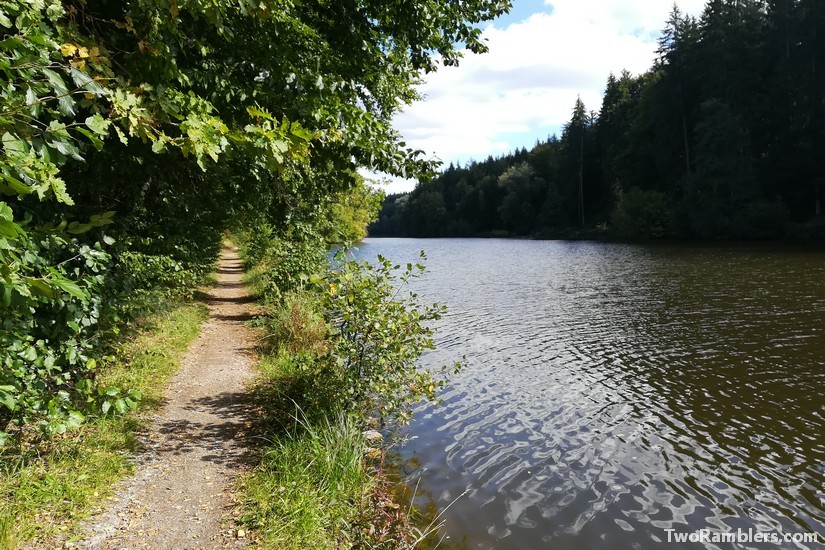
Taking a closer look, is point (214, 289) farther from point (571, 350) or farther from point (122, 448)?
point (122, 448)

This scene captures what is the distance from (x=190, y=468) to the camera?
5203 millimetres

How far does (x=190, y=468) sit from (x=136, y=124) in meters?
3.74

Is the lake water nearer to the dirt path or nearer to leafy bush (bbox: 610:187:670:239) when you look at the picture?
the dirt path

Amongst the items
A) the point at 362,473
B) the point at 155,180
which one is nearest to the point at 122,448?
the point at 362,473

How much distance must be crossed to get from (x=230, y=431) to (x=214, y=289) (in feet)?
47.6

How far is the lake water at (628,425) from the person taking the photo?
575cm

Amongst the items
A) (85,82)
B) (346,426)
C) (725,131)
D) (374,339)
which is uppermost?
(725,131)

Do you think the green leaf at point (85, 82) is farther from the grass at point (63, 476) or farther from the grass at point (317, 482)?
the grass at point (317, 482)

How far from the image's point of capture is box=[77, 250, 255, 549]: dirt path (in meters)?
4.10

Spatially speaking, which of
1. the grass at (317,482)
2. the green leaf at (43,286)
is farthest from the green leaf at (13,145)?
the grass at (317,482)

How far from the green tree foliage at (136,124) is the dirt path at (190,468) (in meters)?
0.95

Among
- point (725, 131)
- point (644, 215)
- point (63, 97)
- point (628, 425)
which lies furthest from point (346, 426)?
point (644, 215)

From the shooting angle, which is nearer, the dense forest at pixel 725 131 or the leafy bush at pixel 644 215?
the dense forest at pixel 725 131

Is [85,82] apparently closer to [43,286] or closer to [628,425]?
[43,286]
